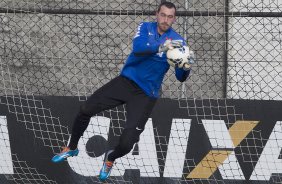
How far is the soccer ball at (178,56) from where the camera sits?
7.10 meters

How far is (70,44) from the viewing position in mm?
9719

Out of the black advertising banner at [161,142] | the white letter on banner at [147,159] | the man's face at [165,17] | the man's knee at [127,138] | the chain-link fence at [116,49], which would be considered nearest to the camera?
the man's face at [165,17]

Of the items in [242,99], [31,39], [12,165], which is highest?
[31,39]

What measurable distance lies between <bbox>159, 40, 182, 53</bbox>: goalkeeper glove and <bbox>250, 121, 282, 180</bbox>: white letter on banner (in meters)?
2.36

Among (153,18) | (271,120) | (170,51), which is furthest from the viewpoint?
(153,18)

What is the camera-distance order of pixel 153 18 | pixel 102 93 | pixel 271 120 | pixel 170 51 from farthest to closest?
pixel 153 18 → pixel 271 120 → pixel 102 93 → pixel 170 51

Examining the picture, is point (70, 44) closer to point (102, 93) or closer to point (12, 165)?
point (12, 165)

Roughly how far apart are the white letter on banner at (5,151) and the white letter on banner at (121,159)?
71 cm

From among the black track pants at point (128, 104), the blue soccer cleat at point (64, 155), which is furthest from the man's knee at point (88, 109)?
the blue soccer cleat at point (64, 155)

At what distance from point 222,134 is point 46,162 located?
82.1 inches

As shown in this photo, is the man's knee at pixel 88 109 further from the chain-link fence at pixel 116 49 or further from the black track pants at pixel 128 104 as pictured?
the chain-link fence at pixel 116 49

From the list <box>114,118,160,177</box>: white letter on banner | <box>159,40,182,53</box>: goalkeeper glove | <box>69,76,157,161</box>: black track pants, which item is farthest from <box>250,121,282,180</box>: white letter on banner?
<box>159,40,182,53</box>: goalkeeper glove

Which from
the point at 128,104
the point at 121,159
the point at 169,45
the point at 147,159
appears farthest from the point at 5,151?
the point at 169,45

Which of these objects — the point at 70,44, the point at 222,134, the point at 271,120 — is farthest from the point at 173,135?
the point at 70,44
